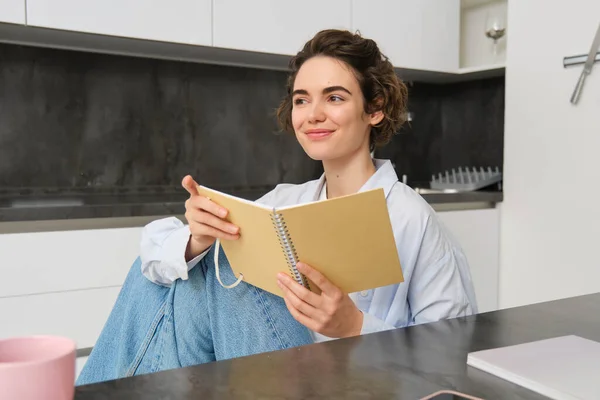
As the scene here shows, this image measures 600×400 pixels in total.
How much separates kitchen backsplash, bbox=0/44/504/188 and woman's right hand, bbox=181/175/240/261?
1.26 metres

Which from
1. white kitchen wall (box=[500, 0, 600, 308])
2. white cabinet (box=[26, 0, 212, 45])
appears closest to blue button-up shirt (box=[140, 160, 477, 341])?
white cabinet (box=[26, 0, 212, 45])

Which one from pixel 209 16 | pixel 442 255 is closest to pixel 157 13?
pixel 209 16

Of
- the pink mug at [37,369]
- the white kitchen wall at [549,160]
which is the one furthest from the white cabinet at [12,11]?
the white kitchen wall at [549,160]

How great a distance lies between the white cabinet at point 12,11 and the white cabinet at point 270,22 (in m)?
0.57

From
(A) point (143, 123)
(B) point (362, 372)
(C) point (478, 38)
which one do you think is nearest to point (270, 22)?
(A) point (143, 123)

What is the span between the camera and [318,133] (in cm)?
117

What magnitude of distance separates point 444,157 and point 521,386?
2481 mm

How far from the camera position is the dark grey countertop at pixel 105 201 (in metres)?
1.51

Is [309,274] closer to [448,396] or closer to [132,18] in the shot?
[448,396]

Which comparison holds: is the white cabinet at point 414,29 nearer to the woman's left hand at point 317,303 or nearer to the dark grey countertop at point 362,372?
the woman's left hand at point 317,303

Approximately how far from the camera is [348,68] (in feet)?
3.98

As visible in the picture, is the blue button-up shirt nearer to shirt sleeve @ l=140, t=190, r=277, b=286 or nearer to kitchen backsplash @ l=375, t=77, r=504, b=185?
shirt sleeve @ l=140, t=190, r=277, b=286

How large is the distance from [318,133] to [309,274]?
41cm

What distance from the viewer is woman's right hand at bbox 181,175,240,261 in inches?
35.1
